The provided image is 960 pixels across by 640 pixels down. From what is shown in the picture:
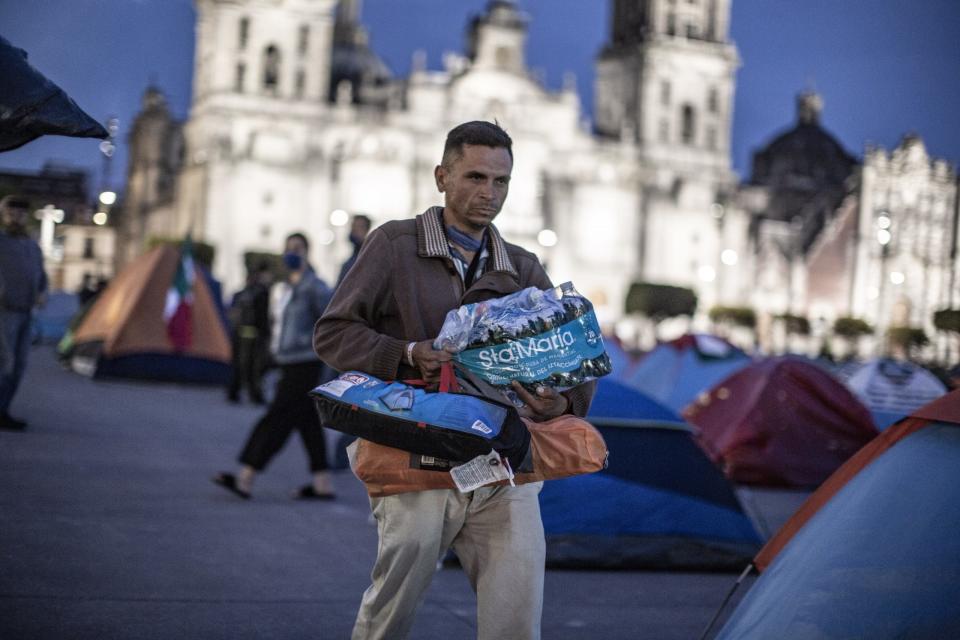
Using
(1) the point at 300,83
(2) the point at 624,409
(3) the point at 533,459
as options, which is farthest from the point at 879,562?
(1) the point at 300,83

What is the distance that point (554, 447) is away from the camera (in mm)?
3496

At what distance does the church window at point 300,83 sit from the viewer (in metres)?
60.9

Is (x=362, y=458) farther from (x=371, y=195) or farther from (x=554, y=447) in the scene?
(x=371, y=195)

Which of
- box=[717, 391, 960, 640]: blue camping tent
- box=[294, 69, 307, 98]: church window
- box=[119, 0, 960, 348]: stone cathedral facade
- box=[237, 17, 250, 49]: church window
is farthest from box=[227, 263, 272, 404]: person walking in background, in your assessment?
box=[237, 17, 250, 49]: church window

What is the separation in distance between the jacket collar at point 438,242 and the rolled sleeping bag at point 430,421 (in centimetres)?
40

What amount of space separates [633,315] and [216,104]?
71.8ft

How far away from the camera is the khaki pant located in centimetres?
341

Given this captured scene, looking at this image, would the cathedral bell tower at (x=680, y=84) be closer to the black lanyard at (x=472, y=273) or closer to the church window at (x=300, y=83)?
the church window at (x=300, y=83)

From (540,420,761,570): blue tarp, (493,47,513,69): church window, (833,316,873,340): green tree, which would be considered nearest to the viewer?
(540,420,761,570): blue tarp

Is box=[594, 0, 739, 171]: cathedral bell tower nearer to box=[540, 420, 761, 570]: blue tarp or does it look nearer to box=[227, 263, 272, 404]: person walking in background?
box=[227, 263, 272, 404]: person walking in background

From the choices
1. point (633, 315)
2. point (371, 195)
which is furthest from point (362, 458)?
point (633, 315)

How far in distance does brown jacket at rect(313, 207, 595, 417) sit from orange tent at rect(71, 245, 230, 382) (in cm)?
Answer: 1533

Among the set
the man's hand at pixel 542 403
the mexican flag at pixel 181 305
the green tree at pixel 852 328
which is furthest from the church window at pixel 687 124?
the man's hand at pixel 542 403

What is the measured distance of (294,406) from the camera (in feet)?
27.2
